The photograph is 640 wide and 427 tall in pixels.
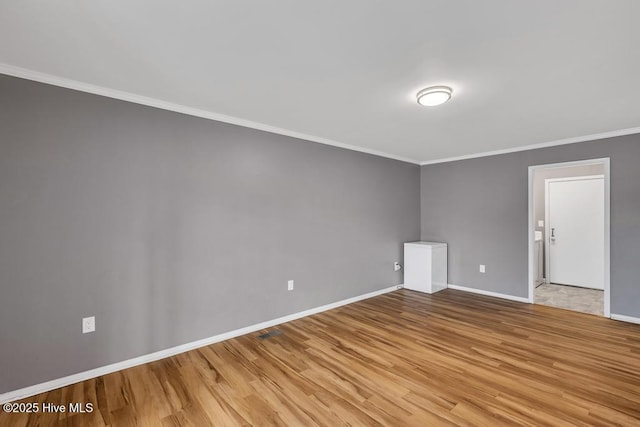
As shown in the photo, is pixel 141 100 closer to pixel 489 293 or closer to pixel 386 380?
pixel 386 380

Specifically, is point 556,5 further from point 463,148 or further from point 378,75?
point 463,148

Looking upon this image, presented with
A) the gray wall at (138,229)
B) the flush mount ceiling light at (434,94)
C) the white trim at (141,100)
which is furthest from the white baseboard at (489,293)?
the flush mount ceiling light at (434,94)

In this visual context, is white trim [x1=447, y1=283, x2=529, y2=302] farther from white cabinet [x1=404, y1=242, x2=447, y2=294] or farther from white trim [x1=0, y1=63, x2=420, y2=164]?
white trim [x1=0, y1=63, x2=420, y2=164]

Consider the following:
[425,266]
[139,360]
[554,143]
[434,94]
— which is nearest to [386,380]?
[139,360]

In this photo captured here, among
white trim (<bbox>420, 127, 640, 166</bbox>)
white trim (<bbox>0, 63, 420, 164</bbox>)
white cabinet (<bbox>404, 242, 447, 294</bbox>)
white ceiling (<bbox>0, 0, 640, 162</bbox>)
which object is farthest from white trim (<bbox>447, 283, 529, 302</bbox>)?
white trim (<bbox>0, 63, 420, 164</bbox>)

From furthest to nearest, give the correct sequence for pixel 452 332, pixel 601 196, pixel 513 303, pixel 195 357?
pixel 601 196
pixel 513 303
pixel 452 332
pixel 195 357

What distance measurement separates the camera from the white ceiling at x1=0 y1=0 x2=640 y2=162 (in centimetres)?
149

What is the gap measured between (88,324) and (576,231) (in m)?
6.92

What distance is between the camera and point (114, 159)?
96.3 inches

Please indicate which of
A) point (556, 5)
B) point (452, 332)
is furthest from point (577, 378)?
point (556, 5)

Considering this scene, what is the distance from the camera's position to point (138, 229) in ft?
8.34

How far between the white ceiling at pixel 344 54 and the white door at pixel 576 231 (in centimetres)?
244

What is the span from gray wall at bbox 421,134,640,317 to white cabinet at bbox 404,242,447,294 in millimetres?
274

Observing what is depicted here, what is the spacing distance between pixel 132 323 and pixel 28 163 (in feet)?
4.83
